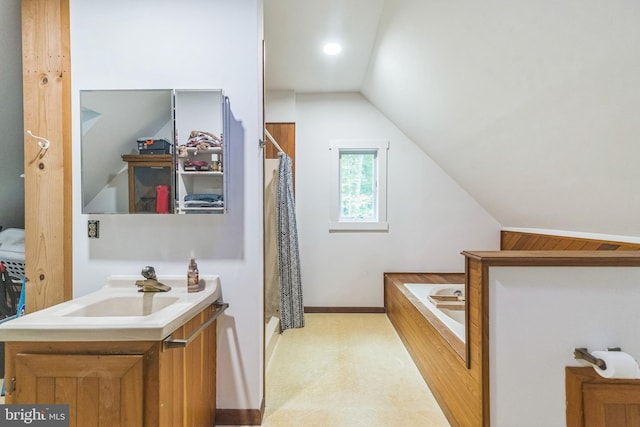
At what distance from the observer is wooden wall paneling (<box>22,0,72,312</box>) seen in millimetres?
1500

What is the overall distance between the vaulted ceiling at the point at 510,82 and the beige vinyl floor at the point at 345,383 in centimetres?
Result: 165

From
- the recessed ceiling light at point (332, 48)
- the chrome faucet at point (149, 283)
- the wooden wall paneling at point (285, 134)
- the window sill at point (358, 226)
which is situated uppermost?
the recessed ceiling light at point (332, 48)

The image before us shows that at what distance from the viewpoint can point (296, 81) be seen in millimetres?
3035

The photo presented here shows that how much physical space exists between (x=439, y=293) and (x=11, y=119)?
3.56 m

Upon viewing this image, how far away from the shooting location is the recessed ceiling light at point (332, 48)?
2410mm

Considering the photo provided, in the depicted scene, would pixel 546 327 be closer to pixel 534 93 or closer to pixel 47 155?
pixel 534 93

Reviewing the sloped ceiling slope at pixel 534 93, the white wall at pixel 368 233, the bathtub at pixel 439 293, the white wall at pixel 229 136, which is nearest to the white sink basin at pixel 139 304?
A: the white wall at pixel 229 136

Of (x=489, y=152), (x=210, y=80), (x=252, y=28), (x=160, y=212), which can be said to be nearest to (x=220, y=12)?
(x=252, y=28)

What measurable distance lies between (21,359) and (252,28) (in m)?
1.78

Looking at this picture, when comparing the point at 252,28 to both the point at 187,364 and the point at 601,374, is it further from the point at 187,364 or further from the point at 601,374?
the point at 601,374

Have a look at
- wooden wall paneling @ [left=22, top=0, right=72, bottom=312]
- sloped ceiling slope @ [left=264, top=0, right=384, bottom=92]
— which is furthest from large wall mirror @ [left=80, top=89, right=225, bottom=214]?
sloped ceiling slope @ [left=264, top=0, right=384, bottom=92]

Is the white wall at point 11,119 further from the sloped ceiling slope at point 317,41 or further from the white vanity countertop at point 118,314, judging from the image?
the sloped ceiling slope at point 317,41

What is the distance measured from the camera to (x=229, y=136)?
5.02 feet

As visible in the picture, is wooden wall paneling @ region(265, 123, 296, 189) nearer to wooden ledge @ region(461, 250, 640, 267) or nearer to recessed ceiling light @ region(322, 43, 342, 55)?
recessed ceiling light @ region(322, 43, 342, 55)
